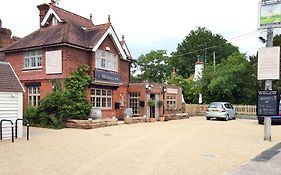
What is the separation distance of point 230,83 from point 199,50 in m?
27.6

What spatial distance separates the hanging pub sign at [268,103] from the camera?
15.3 meters

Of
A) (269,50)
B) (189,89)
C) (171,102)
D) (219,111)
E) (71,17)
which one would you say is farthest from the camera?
(189,89)

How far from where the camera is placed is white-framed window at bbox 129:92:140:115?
27284 mm

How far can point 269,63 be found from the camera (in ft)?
50.6

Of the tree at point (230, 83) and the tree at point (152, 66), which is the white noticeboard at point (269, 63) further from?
the tree at point (152, 66)

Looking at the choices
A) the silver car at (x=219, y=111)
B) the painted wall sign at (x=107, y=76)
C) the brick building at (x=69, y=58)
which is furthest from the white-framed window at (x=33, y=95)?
the silver car at (x=219, y=111)

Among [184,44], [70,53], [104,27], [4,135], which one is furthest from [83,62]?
[184,44]

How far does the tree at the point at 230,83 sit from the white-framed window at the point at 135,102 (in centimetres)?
1345

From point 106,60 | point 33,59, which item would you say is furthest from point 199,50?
point 33,59

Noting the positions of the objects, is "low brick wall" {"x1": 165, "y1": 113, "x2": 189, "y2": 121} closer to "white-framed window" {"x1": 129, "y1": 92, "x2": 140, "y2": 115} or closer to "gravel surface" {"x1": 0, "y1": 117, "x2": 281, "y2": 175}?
"white-framed window" {"x1": 129, "y1": 92, "x2": 140, "y2": 115}

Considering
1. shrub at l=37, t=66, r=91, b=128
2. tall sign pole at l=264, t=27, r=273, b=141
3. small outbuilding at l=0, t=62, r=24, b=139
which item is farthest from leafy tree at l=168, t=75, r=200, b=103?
small outbuilding at l=0, t=62, r=24, b=139

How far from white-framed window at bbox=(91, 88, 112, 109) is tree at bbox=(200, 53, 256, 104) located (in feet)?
53.6

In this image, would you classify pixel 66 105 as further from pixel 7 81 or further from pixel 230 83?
pixel 230 83

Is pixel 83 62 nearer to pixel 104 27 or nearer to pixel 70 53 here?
pixel 70 53
